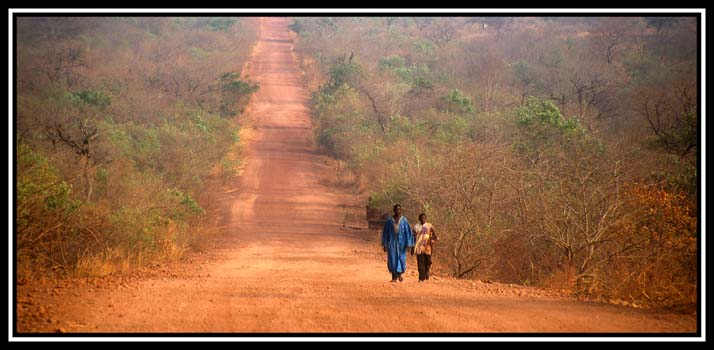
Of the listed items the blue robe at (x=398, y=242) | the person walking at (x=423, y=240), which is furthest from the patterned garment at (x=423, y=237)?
the blue robe at (x=398, y=242)

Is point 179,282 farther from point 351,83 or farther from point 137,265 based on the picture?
point 351,83

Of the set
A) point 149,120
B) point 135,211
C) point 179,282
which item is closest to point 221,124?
point 149,120

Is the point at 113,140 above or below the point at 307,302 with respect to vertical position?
above

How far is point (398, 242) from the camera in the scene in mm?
12383

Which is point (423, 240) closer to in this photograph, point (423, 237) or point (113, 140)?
point (423, 237)

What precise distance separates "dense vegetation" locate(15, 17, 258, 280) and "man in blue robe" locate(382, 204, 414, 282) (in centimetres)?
464

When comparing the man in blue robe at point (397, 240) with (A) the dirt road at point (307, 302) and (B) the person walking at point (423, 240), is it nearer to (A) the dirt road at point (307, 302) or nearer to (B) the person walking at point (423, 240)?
(B) the person walking at point (423, 240)

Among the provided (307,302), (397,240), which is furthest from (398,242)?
(307,302)

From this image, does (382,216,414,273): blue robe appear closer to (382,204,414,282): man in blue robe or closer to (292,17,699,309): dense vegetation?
(382,204,414,282): man in blue robe

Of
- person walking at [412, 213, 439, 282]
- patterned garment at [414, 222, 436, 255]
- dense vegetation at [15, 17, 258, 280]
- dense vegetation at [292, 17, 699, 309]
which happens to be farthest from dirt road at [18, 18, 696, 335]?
dense vegetation at [292, 17, 699, 309]

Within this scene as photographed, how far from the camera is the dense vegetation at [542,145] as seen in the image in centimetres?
1315

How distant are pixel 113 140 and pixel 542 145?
13.4m

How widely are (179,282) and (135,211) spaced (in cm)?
420

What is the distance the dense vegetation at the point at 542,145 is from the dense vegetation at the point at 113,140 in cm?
608
